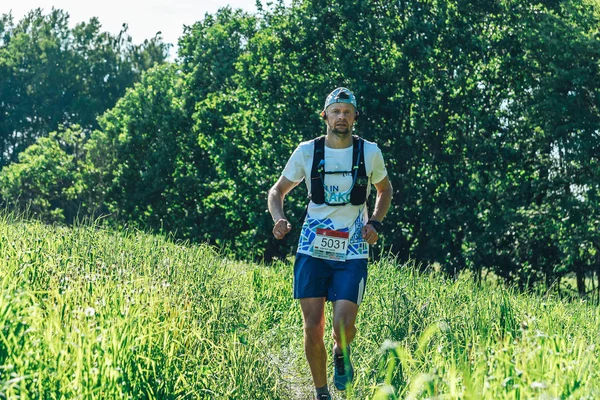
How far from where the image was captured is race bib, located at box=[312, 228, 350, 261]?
5.50m

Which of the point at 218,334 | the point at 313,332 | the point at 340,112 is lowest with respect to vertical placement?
the point at 218,334

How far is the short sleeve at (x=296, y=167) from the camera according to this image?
571 centimetres

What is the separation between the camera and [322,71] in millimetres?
21281

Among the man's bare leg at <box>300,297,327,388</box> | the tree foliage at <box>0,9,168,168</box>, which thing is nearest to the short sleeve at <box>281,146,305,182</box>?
the man's bare leg at <box>300,297,327,388</box>

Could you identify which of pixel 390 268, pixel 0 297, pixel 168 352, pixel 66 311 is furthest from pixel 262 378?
pixel 390 268

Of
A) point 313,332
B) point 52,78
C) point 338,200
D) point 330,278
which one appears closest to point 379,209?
point 338,200

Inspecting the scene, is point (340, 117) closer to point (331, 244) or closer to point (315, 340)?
point (331, 244)

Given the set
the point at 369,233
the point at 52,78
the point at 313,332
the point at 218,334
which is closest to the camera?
the point at 369,233

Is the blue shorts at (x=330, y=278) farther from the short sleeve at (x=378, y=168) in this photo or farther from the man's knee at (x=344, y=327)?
the short sleeve at (x=378, y=168)

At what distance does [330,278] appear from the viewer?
574 cm

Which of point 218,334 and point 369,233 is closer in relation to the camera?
point 369,233

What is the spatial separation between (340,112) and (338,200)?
1.99 ft

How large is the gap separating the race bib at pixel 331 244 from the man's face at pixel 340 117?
69 centimetres

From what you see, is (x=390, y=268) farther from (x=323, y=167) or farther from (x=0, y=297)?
(x=0, y=297)
